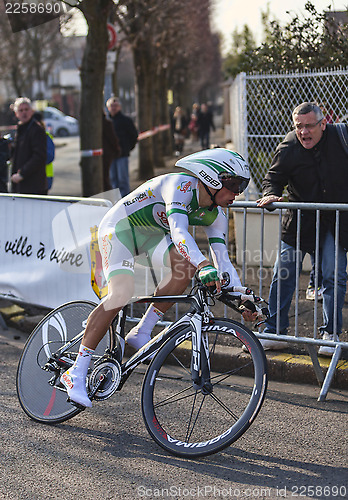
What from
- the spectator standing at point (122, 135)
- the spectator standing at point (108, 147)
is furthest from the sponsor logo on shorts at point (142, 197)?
the spectator standing at point (122, 135)

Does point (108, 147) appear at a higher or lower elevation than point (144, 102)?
lower

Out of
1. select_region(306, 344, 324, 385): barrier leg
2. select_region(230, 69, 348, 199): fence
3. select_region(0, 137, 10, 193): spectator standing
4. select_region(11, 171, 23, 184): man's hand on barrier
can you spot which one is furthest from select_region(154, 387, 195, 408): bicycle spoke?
select_region(0, 137, 10, 193): spectator standing

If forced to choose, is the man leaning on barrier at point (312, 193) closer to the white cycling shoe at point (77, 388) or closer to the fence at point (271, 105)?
the white cycling shoe at point (77, 388)

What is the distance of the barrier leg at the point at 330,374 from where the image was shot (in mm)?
5111

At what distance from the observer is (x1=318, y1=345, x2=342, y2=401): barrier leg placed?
511 centimetres

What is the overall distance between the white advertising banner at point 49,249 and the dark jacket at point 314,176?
1.50 meters

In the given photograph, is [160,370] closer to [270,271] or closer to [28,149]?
[270,271]

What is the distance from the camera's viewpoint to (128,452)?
4230mm

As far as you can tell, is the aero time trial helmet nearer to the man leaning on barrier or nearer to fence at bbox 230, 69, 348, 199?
the man leaning on barrier

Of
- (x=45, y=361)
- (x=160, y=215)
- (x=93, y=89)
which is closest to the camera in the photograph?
(x=160, y=215)

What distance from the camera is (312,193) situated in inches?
226

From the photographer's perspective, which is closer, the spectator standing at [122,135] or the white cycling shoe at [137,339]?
the white cycling shoe at [137,339]

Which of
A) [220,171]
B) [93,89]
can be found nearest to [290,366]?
[220,171]

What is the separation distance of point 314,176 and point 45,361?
245 centimetres
